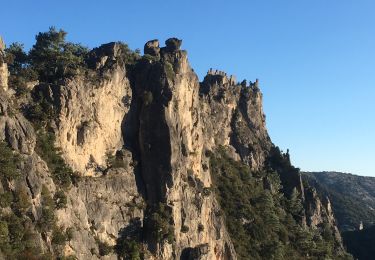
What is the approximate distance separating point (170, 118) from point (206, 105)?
41.5m

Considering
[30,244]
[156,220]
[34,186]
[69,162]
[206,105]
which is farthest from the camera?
[206,105]

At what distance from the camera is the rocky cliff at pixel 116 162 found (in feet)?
201

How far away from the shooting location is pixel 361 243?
172 m

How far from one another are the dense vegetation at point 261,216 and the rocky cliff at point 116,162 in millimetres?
6414

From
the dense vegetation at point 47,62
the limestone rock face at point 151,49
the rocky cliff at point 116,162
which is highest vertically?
the limestone rock face at point 151,49

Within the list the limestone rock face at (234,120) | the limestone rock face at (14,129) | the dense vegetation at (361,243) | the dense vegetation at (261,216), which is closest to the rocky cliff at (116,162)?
the limestone rock face at (14,129)

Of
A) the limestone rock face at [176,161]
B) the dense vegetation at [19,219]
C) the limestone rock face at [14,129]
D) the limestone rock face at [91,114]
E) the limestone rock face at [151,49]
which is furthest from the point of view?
the limestone rock face at [151,49]

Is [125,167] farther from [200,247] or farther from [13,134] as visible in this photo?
[13,134]

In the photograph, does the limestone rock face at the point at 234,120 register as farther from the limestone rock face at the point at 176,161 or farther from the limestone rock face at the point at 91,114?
the limestone rock face at the point at 91,114

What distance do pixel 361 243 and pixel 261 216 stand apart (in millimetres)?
74675

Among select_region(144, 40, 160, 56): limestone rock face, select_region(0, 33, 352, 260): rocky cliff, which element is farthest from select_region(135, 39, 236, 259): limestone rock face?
select_region(144, 40, 160, 56): limestone rock face

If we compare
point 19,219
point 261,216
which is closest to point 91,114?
point 19,219

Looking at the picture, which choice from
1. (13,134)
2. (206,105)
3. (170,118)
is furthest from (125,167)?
(206,105)

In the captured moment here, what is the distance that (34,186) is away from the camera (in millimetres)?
59750
